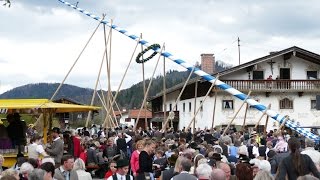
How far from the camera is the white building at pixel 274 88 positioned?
141 feet

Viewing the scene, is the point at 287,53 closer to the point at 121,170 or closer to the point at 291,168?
the point at 291,168

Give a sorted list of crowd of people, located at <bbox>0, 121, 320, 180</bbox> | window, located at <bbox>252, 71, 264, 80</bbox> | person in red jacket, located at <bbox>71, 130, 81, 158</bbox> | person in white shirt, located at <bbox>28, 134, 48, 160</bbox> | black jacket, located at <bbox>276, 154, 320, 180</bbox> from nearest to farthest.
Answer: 1. crowd of people, located at <bbox>0, 121, 320, 180</bbox>
2. black jacket, located at <bbox>276, 154, 320, 180</bbox>
3. person in white shirt, located at <bbox>28, 134, 48, 160</bbox>
4. person in red jacket, located at <bbox>71, 130, 81, 158</bbox>
5. window, located at <bbox>252, 71, 264, 80</bbox>

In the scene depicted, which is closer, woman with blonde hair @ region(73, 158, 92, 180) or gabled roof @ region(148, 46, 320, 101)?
woman with blonde hair @ region(73, 158, 92, 180)

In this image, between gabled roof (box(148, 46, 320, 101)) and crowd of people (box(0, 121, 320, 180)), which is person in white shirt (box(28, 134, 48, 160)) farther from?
gabled roof (box(148, 46, 320, 101))

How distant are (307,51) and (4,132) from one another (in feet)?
105

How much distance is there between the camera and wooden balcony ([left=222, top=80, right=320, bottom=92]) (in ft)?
141

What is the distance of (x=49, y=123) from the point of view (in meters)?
18.5

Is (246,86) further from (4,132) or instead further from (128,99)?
(128,99)

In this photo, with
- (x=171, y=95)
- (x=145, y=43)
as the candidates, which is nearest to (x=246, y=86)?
(x=171, y=95)

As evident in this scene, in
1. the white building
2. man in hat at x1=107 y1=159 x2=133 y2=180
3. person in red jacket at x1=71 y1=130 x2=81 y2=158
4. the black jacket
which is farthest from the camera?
the white building

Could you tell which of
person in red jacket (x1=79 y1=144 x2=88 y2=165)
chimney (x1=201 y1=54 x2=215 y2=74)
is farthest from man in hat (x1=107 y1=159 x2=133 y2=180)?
chimney (x1=201 y1=54 x2=215 y2=74)

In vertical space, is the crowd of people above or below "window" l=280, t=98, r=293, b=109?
below

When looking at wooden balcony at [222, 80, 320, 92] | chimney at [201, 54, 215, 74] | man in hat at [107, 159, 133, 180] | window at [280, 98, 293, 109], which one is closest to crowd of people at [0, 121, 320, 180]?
man in hat at [107, 159, 133, 180]

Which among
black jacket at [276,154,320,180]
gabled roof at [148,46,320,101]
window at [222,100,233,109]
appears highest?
gabled roof at [148,46,320,101]
